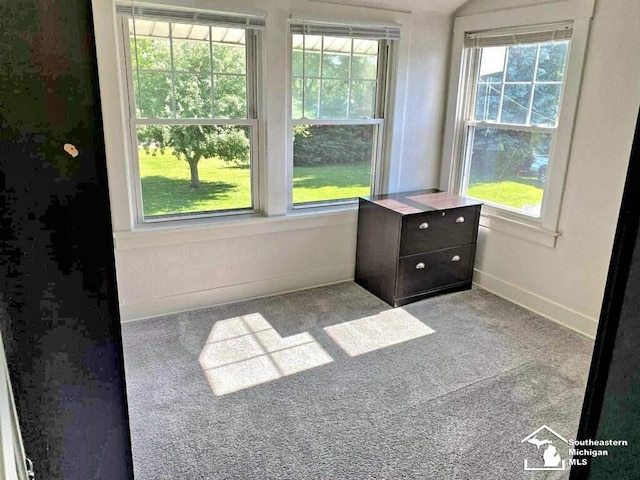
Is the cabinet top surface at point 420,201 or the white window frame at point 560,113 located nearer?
the white window frame at point 560,113

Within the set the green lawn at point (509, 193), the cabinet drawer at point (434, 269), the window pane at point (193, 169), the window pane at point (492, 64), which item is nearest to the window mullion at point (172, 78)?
the window pane at point (193, 169)

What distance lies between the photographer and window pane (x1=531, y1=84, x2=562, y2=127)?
3186 millimetres

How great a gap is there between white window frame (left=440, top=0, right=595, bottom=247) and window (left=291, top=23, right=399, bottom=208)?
0.60 metres

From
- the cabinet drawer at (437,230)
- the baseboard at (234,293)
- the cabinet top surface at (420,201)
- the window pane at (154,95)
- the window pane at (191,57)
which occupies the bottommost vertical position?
the baseboard at (234,293)

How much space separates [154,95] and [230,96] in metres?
0.49

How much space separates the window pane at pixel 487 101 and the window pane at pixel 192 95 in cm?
210

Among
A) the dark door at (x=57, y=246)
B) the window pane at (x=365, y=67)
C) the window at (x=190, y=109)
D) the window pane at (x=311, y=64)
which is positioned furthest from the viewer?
the window pane at (x=365, y=67)

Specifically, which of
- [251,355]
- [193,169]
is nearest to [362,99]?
[193,169]

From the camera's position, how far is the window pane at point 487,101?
142 inches

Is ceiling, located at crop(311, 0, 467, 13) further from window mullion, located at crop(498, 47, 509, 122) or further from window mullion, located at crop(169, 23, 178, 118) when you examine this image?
window mullion, located at crop(169, 23, 178, 118)

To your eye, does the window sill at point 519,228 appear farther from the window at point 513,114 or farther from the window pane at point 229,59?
the window pane at point 229,59

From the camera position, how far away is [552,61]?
3150 mm

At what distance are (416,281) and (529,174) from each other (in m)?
1.13

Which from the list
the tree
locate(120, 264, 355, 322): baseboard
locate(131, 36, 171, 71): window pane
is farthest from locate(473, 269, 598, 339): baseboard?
locate(131, 36, 171, 71): window pane
